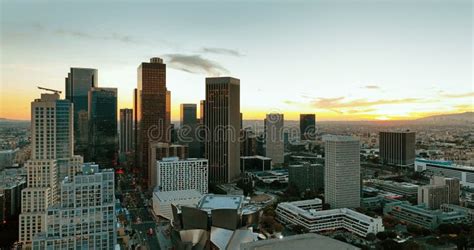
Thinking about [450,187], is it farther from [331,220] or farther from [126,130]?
[126,130]

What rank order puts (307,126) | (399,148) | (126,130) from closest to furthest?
1. (399,148)
2. (126,130)
3. (307,126)

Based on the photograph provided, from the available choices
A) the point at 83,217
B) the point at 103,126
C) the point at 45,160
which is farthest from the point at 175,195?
the point at 103,126

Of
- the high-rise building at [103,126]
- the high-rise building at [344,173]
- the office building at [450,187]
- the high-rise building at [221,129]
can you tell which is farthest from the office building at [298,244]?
the high-rise building at [103,126]

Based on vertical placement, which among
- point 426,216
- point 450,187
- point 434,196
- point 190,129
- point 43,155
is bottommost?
point 426,216

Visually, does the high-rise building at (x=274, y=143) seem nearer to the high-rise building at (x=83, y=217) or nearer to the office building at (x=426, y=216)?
the office building at (x=426, y=216)

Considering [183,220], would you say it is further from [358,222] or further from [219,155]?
[219,155]

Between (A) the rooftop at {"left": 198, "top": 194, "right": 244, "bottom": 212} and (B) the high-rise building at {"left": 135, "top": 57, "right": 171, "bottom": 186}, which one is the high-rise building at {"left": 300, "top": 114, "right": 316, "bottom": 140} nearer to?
(B) the high-rise building at {"left": 135, "top": 57, "right": 171, "bottom": 186}

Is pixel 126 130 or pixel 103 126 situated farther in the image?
pixel 126 130
